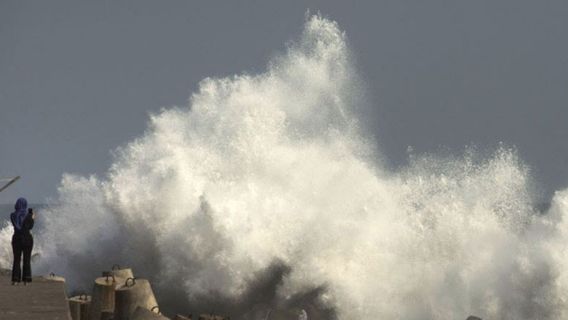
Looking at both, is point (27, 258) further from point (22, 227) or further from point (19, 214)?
point (19, 214)

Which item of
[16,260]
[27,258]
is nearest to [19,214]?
[27,258]

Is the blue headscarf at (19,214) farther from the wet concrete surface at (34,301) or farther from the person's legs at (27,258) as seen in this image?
the wet concrete surface at (34,301)

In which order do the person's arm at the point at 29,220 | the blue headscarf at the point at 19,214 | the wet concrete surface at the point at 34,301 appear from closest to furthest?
the wet concrete surface at the point at 34,301 < the blue headscarf at the point at 19,214 < the person's arm at the point at 29,220

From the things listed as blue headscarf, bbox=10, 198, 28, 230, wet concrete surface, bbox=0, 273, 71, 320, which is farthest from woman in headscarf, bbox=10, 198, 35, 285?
wet concrete surface, bbox=0, 273, 71, 320

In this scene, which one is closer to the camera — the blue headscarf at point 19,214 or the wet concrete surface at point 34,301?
the wet concrete surface at point 34,301

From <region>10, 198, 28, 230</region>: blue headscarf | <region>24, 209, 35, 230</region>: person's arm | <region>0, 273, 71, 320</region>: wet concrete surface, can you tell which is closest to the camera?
<region>0, 273, 71, 320</region>: wet concrete surface

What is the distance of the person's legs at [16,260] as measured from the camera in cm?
1187

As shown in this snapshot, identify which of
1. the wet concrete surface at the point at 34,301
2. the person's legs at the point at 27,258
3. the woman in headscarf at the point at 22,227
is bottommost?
the wet concrete surface at the point at 34,301

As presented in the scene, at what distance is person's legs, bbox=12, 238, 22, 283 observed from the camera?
11867mm

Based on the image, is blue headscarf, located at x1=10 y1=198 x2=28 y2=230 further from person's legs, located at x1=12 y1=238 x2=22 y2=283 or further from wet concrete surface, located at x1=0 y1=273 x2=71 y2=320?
wet concrete surface, located at x1=0 y1=273 x2=71 y2=320

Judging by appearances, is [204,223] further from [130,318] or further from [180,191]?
[130,318]

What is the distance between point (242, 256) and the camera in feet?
66.3

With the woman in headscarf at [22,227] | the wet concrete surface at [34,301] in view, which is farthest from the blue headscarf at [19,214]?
the wet concrete surface at [34,301]

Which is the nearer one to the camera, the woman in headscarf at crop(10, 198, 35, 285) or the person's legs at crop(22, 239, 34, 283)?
the woman in headscarf at crop(10, 198, 35, 285)
